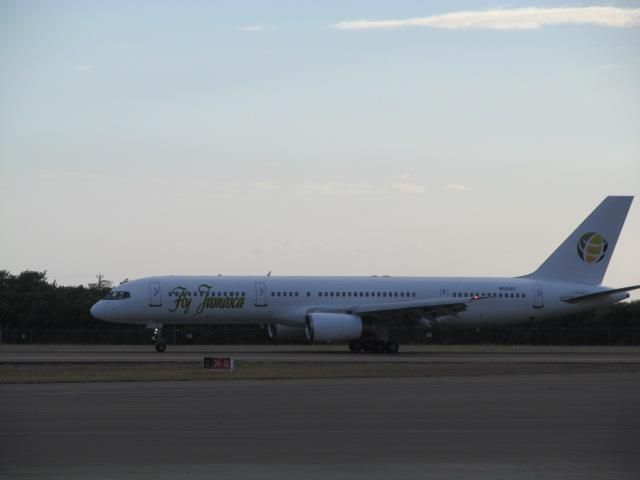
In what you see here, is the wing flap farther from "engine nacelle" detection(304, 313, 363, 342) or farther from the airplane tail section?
the airplane tail section

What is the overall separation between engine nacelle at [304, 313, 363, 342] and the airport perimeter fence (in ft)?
44.2

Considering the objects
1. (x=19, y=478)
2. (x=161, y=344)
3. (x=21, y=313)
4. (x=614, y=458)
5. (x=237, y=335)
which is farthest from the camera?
(x=21, y=313)

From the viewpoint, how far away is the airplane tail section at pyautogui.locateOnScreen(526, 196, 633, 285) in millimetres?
52000

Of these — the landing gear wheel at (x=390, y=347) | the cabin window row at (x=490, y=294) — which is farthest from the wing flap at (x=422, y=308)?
the cabin window row at (x=490, y=294)

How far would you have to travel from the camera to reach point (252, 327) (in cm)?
6378

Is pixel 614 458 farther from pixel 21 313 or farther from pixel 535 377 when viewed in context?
pixel 21 313

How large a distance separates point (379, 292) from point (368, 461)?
35.7 metres

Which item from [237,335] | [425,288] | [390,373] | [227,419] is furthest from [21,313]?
[227,419]

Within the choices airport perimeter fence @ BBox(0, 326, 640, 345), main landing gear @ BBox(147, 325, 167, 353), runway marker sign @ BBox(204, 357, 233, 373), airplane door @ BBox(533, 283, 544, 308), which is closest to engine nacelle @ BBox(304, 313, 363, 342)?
main landing gear @ BBox(147, 325, 167, 353)

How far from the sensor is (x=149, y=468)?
1255cm

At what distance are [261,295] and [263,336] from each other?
16.9 m

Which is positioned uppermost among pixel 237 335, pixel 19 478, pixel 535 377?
pixel 237 335

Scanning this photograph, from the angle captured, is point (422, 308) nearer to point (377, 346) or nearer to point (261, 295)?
point (377, 346)

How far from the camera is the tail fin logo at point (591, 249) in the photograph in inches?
2055
